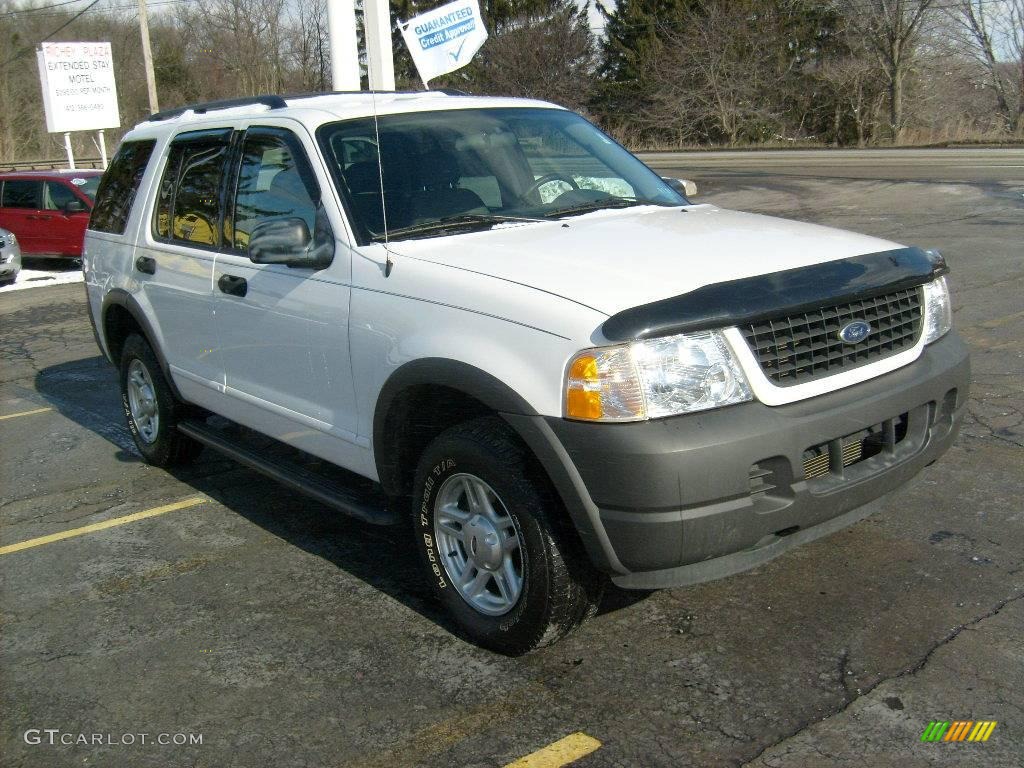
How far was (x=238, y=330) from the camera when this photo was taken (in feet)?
16.2

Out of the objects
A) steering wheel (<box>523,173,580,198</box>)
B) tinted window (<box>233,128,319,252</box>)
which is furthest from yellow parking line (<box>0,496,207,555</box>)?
steering wheel (<box>523,173,580,198</box>)

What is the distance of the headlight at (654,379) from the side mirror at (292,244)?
57.0 inches

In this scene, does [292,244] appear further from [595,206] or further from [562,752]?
[562,752]

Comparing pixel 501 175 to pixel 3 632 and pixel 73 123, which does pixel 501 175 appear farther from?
pixel 73 123

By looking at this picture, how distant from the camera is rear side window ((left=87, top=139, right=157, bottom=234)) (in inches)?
240

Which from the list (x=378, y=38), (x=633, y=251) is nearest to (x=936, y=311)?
(x=633, y=251)

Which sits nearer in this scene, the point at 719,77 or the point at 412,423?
the point at 412,423

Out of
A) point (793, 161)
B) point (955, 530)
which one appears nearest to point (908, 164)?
point (793, 161)

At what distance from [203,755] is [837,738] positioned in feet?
6.41

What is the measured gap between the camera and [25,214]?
18.2 m

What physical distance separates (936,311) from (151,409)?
4.37 meters

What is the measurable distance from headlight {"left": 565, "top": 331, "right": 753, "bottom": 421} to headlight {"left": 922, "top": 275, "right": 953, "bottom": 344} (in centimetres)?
111

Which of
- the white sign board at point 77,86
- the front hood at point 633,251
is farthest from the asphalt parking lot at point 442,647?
the white sign board at point 77,86

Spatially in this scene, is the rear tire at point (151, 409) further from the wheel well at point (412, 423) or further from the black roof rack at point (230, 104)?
the wheel well at point (412, 423)
